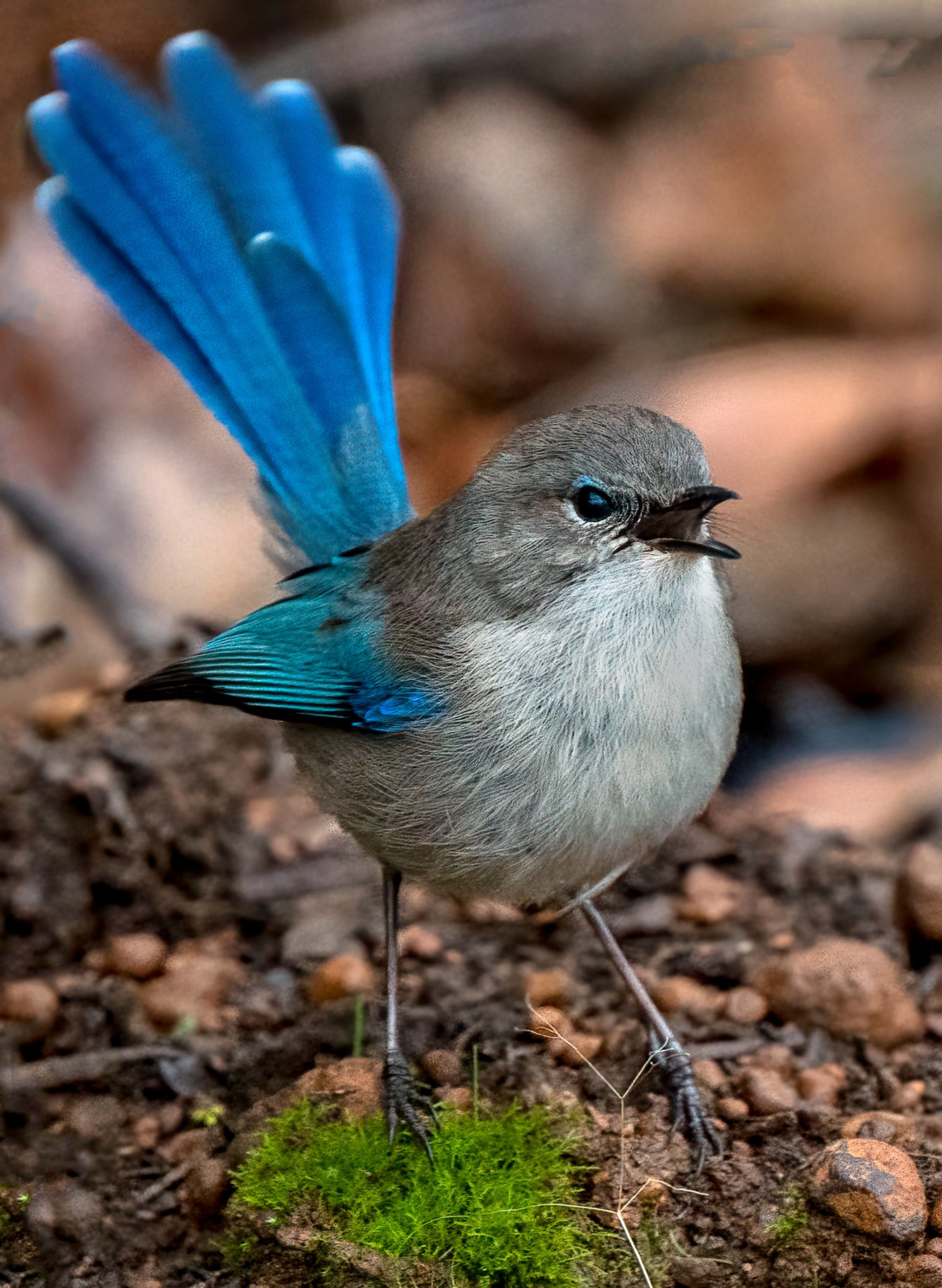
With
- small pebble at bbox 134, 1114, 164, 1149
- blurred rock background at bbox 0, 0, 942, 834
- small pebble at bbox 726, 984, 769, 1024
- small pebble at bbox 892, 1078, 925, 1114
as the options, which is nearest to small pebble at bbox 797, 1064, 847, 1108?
small pebble at bbox 892, 1078, 925, 1114

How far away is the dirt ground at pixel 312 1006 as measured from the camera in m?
3.02

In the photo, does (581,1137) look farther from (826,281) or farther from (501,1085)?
(826,281)

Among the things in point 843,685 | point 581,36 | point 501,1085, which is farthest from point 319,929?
point 581,36

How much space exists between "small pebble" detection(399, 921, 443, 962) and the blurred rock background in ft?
4.67

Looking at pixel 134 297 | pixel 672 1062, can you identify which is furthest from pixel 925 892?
pixel 134 297

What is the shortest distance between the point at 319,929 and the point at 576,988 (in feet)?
2.69

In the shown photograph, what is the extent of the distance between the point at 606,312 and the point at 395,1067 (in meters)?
3.91

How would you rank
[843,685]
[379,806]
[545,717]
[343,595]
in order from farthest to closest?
[843,685] < [343,595] < [379,806] < [545,717]

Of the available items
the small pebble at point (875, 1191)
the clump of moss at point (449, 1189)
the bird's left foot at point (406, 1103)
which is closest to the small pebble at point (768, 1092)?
the small pebble at point (875, 1191)

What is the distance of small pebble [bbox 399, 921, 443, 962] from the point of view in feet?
13.5

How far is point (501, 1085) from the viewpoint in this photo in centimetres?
334

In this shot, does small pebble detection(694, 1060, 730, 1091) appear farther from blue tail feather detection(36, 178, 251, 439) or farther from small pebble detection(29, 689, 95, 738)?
small pebble detection(29, 689, 95, 738)

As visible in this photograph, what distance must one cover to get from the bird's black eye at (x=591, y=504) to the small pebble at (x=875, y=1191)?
1.35m

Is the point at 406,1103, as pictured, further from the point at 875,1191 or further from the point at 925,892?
the point at 925,892
